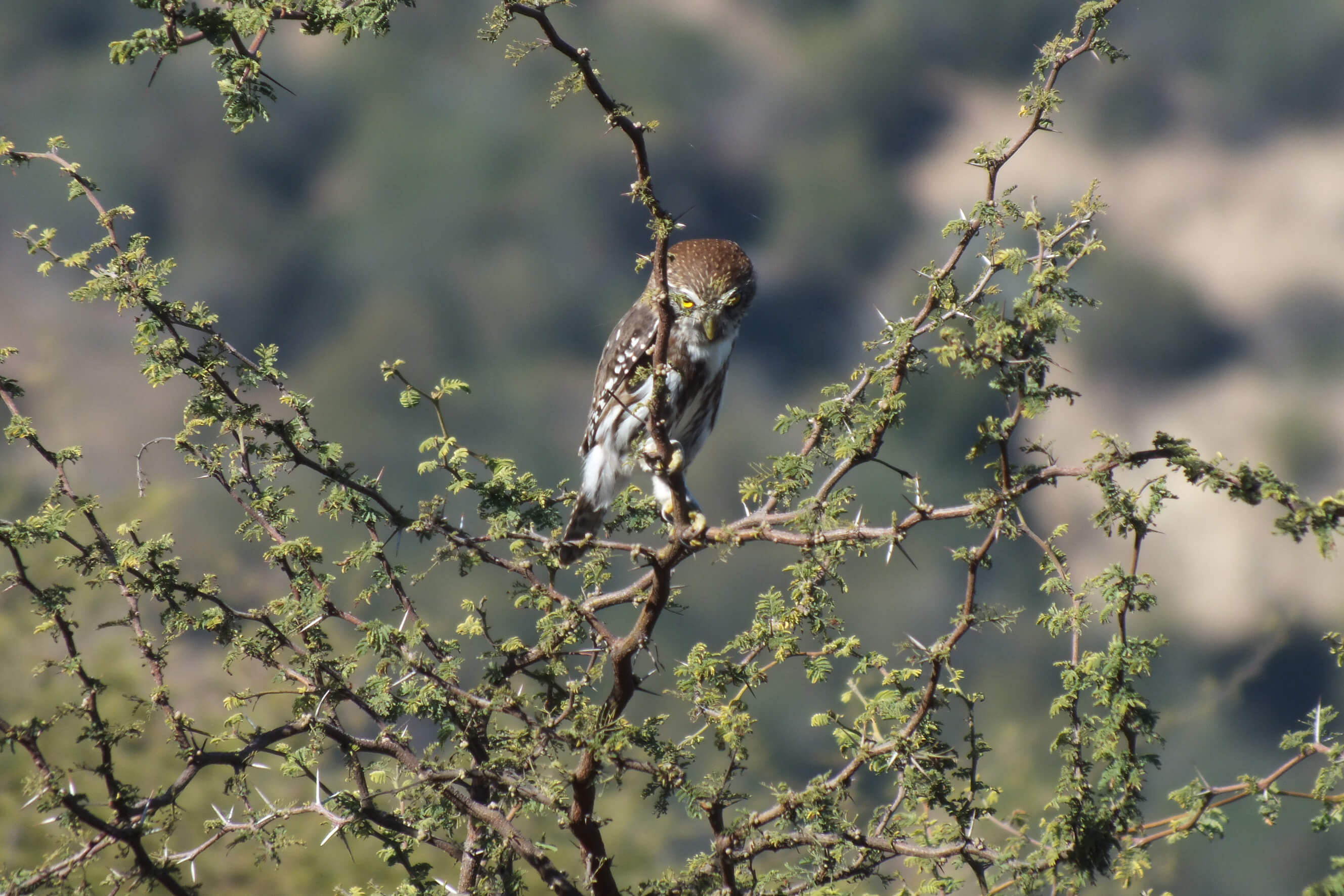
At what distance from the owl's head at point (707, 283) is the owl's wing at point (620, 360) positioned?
160mm

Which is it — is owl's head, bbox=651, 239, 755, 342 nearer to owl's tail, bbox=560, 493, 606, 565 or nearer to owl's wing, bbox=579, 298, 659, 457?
owl's wing, bbox=579, 298, 659, 457

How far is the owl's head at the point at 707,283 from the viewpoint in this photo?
454cm

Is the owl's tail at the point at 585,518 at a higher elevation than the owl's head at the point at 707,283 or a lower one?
lower

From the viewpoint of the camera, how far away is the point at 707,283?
14.9 ft

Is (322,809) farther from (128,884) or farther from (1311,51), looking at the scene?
(1311,51)

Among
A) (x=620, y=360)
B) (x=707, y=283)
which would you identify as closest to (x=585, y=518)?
(x=620, y=360)

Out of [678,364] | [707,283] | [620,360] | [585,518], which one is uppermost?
[707,283]

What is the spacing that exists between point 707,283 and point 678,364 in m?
0.37

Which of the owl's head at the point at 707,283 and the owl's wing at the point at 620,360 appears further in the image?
the owl's wing at the point at 620,360

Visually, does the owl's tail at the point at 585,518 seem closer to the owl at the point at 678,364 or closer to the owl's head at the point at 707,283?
the owl at the point at 678,364

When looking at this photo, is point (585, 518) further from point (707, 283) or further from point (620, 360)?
point (707, 283)

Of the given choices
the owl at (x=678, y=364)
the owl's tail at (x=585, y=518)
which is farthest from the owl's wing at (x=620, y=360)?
the owl's tail at (x=585, y=518)

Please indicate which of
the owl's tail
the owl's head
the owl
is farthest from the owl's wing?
the owl's tail

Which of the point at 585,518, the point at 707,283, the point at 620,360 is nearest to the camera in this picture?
the point at 707,283
